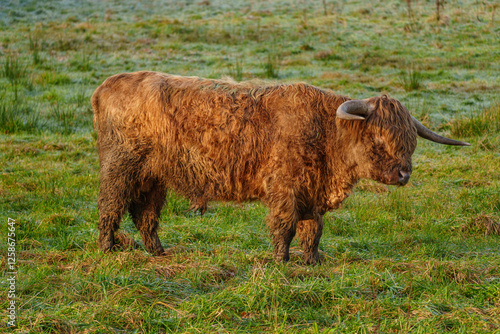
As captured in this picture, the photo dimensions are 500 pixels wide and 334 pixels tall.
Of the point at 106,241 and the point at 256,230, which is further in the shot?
the point at 256,230

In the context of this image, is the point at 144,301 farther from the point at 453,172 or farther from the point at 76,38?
the point at 76,38

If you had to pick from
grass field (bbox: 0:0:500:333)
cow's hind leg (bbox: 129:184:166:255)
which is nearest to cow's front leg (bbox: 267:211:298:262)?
grass field (bbox: 0:0:500:333)

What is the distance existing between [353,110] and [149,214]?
2.00 metres

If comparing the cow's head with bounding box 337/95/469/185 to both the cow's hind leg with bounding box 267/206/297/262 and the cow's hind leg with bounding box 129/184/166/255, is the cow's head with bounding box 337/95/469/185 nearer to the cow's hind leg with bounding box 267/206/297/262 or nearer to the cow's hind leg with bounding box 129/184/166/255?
the cow's hind leg with bounding box 267/206/297/262

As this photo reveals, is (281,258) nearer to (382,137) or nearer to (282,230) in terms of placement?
(282,230)

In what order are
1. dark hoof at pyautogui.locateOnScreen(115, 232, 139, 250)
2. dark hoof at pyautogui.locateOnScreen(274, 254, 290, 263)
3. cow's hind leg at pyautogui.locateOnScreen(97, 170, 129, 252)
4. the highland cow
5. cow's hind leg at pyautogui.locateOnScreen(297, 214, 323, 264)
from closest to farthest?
the highland cow
dark hoof at pyautogui.locateOnScreen(274, 254, 290, 263)
cow's hind leg at pyautogui.locateOnScreen(297, 214, 323, 264)
cow's hind leg at pyautogui.locateOnScreen(97, 170, 129, 252)
dark hoof at pyautogui.locateOnScreen(115, 232, 139, 250)

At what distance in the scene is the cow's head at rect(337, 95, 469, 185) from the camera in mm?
3971

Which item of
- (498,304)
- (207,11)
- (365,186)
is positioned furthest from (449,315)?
(207,11)

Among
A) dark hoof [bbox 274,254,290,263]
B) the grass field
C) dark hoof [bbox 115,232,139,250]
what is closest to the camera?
the grass field

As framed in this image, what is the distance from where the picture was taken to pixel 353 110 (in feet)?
13.1

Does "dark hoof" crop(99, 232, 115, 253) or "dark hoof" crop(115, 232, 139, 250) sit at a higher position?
"dark hoof" crop(99, 232, 115, 253)

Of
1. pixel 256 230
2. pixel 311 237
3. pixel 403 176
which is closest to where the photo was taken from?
pixel 403 176

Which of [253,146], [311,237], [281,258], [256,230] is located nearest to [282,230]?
[281,258]

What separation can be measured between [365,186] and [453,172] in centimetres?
133
